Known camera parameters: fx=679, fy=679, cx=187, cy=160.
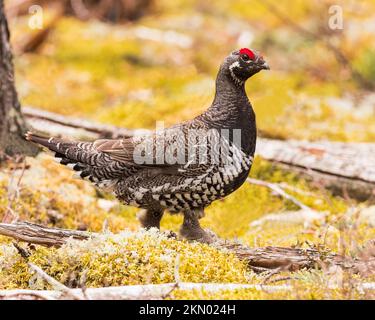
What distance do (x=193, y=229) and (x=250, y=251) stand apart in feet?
2.19

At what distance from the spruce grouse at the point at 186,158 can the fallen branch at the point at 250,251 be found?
0.53 m

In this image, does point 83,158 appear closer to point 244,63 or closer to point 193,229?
point 193,229

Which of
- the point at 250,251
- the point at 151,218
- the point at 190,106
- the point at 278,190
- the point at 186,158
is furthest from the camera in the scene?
the point at 190,106

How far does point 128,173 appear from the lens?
5844mm

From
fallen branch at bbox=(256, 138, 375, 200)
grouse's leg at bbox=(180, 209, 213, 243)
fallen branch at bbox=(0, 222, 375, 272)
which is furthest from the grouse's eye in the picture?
fallen branch at bbox=(256, 138, 375, 200)

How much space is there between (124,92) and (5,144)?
4.92 metres

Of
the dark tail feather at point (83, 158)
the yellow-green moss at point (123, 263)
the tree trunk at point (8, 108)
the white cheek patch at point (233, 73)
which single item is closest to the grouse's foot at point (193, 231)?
the yellow-green moss at point (123, 263)

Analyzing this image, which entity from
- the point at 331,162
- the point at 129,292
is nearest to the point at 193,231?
the point at 129,292

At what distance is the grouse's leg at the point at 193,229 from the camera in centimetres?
570

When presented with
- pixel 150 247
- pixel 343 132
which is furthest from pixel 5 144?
pixel 343 132

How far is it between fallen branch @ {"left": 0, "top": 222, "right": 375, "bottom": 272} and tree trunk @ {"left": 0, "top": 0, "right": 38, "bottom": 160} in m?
2.23

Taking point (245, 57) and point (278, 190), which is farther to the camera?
point (278, 190)

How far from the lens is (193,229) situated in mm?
5746

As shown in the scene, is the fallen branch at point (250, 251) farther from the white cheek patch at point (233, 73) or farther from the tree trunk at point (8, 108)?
the tree trunk at point (8, 108)
